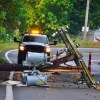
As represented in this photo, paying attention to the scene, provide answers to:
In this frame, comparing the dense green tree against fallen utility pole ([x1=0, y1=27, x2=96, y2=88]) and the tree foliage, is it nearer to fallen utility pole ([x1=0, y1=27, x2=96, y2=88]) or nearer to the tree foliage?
the tree foliage

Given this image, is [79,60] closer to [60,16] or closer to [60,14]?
[60,14]

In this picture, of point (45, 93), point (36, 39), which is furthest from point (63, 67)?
point (36, 39)

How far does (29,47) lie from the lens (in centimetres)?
2850

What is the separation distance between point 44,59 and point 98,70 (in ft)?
31.5

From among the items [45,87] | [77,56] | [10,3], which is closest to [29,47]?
[10,3]

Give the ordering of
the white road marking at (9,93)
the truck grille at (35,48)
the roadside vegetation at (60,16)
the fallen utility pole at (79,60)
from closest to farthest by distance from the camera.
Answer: the white road marking at (9,93), the fallen utility pole at (79,60), the truck grille at (35,48), the roadside vegetation at (60,16)

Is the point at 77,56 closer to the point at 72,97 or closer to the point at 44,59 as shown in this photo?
the point at 44,59

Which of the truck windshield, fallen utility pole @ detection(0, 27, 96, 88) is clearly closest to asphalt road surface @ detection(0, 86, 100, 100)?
fallen utility pole @ detection(0, 27, 96, 88)

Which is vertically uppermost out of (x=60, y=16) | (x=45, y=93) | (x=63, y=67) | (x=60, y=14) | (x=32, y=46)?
(x=60, y=14)

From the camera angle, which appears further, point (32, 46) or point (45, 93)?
point (32, 46)

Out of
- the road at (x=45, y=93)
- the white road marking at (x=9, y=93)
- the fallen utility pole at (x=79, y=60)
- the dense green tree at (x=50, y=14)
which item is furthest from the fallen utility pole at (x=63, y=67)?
the dense green tree at (x=50, y=14)

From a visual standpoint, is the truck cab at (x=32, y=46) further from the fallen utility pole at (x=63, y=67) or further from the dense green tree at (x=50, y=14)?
the dense green tree at (x=50, y=14)

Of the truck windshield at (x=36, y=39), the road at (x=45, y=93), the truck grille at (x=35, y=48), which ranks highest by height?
the truck windshield at (x=36, y=39)

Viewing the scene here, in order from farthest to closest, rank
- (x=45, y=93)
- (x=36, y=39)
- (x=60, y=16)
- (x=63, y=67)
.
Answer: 1. (x=60, y=16)
2. (x=36, y=39)
3. (x=63, y=67)
4. (x=45, y=93)
